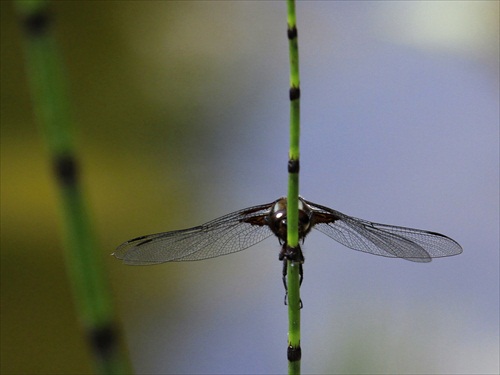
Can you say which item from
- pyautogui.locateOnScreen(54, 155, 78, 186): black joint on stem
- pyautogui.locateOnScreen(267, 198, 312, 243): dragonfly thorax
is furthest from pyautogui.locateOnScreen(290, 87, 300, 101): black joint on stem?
pyautogui.locateOnScreen(267, 198, 312, 243): dragonfly thorax

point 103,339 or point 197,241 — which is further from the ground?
point 103,339

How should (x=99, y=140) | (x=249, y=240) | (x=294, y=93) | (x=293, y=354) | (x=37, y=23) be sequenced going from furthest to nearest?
1. (x=99, y=140)
2. (x=249, y=240)
3. (x=293, y=354)
4. (x=294, y=93)
5. (x=37, y=23)

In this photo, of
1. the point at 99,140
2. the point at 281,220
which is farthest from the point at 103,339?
the point at 99,140

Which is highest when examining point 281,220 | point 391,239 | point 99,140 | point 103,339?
point 103,339

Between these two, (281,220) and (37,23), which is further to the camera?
(281,220)

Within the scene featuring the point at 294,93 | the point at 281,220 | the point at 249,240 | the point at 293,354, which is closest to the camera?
the point at 294,93

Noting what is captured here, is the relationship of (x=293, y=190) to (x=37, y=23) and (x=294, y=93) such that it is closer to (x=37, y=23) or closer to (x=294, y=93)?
(x=294, y=93)
